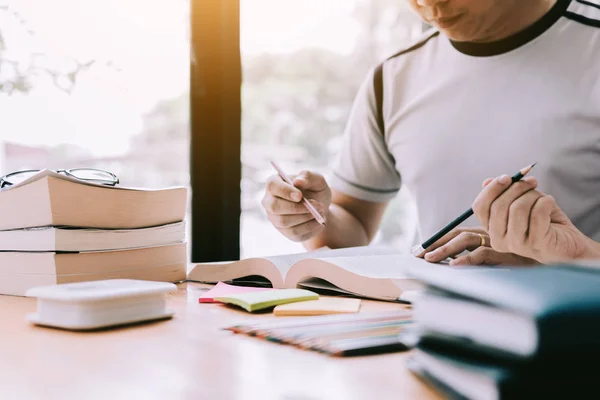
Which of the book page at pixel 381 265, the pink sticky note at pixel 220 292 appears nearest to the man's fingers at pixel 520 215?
the book page at pixel 381 265

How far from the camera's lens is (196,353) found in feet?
1.82

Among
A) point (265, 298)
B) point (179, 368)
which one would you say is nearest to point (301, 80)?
point (265, 298)

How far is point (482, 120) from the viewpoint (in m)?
1.34

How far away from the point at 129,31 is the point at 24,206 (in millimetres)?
758

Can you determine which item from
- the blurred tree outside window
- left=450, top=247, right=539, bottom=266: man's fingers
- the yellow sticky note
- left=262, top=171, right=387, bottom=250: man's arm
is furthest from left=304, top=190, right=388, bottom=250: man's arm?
the yellow sticky note

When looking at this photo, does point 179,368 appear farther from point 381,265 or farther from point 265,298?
point 381,265

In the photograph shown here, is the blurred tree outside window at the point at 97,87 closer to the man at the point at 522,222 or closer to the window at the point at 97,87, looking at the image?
the window at the point at 97,87

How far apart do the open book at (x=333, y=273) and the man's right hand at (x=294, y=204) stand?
13 cm

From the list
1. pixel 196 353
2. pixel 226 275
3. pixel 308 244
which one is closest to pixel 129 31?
pixel 308 244

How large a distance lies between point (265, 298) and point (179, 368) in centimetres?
25

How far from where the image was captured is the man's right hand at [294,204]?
3.66 feet

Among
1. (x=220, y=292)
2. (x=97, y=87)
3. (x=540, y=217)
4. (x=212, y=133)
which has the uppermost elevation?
(x=97, y=87)

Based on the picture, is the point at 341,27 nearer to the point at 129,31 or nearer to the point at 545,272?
the point at 129,31

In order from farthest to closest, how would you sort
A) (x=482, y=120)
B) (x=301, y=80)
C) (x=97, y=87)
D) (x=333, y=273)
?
(x=301, y=80) < (x=97, y=87) < (x=482, y=120) < (x=333, y=273)
